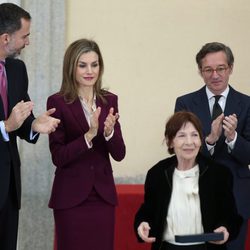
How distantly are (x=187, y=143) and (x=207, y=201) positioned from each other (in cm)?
28

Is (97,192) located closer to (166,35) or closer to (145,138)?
(145,138)

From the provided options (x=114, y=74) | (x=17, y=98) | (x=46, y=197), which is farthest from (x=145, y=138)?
(x=17, y=98)

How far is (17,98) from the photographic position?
3301 mm

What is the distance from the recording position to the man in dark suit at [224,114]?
3395 millimetres

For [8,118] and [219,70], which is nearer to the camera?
[8,118]

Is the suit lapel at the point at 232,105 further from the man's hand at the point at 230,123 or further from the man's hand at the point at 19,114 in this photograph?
the man's hand at the point at 19,114

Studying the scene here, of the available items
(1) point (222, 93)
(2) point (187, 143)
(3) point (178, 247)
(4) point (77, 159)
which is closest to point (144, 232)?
(3) point (178, 247)

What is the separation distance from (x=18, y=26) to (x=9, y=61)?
0.62 feet

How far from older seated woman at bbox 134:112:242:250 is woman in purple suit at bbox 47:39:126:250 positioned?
0.41 metres

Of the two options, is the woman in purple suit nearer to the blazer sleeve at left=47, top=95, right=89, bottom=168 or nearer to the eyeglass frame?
the blazer sleeve at left=47, top=95, right=89, bottom=168

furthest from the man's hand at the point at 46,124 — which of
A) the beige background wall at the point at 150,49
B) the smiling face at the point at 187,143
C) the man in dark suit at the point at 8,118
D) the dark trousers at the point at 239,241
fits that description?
the beige background wall at the point at 150,49

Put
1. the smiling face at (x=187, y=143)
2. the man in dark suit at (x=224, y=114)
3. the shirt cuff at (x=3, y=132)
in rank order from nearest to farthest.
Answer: the smiling face at (x=187, y=143)
the shirt cuff at (x=3, y=132)
the man in dark suit at (x=224, y=114)

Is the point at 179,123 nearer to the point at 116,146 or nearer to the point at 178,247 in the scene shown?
the point at 116,146

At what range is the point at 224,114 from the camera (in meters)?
3.51
